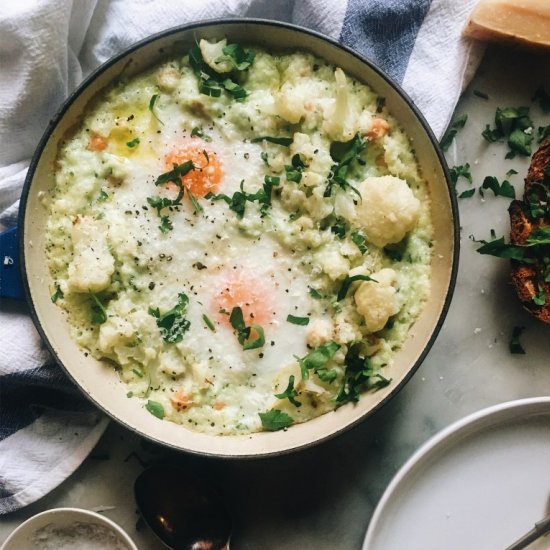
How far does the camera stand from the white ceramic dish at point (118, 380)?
2.94 meters

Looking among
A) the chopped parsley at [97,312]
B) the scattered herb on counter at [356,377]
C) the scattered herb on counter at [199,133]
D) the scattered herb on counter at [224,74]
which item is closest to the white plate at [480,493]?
the scattered herb on counter at [356,377]

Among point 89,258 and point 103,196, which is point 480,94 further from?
point 89,258

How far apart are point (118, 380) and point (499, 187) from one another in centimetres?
179

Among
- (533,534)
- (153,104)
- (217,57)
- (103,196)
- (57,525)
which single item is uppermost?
(217,57)

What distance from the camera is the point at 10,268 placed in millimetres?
3180

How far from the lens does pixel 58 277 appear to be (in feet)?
10.2

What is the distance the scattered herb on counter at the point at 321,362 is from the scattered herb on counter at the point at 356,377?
8 cm

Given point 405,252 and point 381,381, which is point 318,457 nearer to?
point 381,381

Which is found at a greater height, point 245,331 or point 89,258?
point 89,258

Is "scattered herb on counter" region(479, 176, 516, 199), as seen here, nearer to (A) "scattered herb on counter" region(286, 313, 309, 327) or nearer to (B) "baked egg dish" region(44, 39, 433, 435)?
(B) "baked egg dish" region(44, 39, 433, 435)

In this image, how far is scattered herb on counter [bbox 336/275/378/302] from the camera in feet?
9.55

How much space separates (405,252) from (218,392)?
0.91 m

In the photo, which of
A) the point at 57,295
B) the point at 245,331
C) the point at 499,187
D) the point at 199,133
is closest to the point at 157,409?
the point at 245,331

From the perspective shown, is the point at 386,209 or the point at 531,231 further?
the point at 531,231
